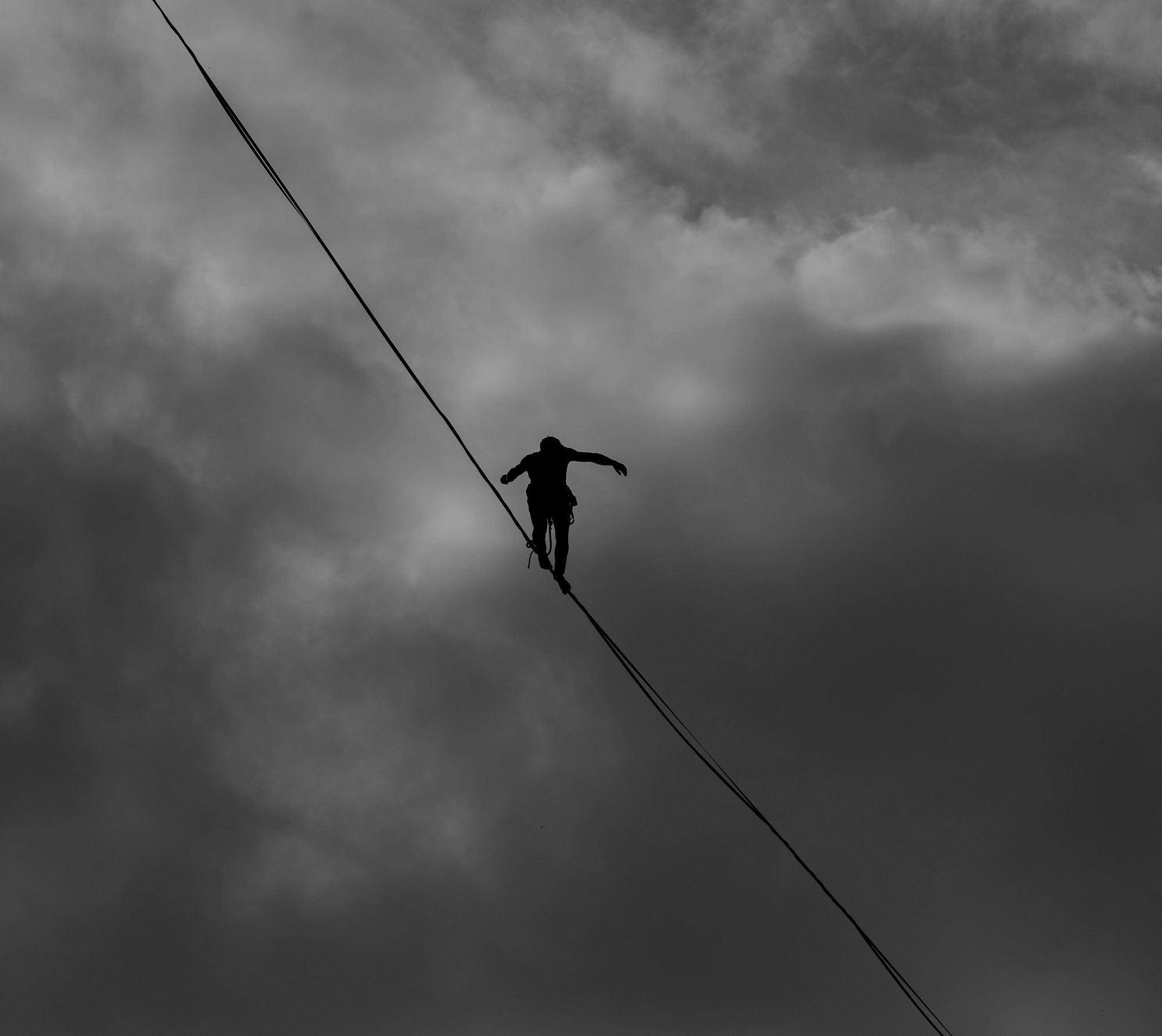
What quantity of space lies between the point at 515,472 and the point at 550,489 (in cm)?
51

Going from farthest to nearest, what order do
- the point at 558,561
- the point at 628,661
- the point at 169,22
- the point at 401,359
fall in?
the point at 558,561 → the point at 628,661 → the point at 401,359 → the point at 169,22

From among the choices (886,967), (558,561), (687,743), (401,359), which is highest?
(558,561)

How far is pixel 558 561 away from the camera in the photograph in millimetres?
18641


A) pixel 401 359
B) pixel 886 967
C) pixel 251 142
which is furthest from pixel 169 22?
pixel 886 967

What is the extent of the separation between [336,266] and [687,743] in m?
6.70

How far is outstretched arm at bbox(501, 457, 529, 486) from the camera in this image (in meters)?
18.6

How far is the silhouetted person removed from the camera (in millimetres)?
18688

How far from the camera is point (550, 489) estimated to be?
1867 centimetres

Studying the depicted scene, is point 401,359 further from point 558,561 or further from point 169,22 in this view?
point 558,561

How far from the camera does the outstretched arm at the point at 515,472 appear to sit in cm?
1861

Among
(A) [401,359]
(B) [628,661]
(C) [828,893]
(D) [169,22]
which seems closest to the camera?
(D) [169,22]

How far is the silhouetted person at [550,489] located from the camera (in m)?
18.7

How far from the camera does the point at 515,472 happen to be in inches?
736

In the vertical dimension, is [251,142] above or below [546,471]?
below
